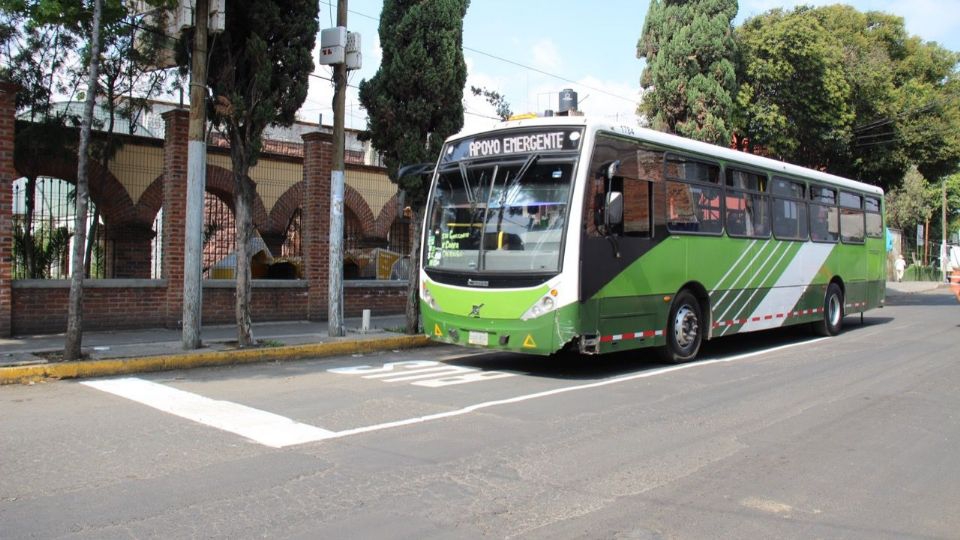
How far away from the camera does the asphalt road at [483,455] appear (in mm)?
4426

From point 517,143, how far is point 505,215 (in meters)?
1.00

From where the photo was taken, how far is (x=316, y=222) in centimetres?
1568

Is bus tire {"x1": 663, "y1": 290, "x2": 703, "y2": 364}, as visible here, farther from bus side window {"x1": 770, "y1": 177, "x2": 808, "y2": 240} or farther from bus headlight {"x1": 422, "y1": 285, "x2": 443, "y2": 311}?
bus headlight {"x1": 422, "y1": 285, "x2": 443, "y2": 311}

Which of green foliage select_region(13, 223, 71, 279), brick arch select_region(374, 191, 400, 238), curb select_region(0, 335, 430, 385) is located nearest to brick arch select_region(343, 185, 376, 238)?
brick arch select_region(374, 191, 400, 238)

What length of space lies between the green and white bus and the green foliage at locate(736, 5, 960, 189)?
10.8 meters

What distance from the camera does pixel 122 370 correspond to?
956 cm

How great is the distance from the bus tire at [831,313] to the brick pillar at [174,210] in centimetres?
1280

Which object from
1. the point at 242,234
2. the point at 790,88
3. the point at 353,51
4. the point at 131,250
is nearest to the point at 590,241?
the point at 242,234

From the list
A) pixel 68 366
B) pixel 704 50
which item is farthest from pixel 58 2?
pixel 704 50

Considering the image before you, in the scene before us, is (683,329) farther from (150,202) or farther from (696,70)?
(696,70)

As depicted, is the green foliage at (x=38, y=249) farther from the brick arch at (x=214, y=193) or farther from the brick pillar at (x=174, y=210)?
the brick pillar at (x=174, y=210)

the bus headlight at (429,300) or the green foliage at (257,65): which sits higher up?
the green foliage at (257,65)

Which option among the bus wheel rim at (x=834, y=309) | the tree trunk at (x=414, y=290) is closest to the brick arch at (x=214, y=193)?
the tree trunk at (x=414, y=290)

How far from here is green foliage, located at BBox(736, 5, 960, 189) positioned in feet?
72.0
